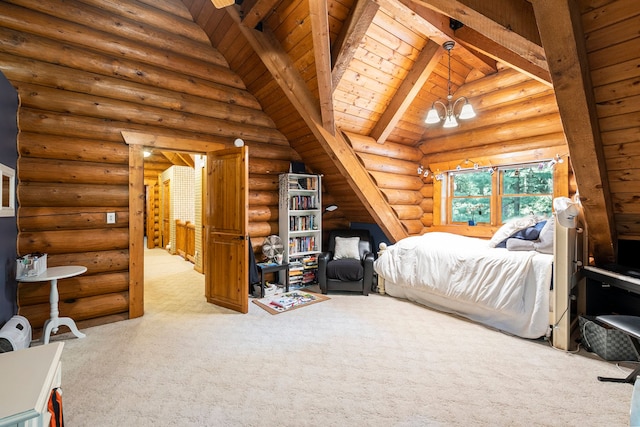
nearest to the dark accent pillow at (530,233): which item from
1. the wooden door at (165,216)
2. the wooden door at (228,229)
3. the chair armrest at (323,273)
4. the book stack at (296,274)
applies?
the chair armrest at (323,273)

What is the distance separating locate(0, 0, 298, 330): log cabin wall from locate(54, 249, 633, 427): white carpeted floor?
1.84ft

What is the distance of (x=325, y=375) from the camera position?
230 centimetres

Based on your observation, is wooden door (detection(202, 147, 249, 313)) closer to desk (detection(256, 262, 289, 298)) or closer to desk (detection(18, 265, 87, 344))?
desk (detection(256, 262, 289, 298))

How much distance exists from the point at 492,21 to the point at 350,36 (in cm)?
160

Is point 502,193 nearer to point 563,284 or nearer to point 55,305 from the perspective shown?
point 563,284

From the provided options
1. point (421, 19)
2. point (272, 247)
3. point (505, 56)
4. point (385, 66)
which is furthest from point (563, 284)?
point (272, 247)

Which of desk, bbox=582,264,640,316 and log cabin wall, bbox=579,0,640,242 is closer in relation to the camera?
log cabin wall, bbox=579,0,640,242

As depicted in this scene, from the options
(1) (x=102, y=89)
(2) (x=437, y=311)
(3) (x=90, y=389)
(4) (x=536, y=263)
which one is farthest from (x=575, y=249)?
(1) (x=102, y=89)

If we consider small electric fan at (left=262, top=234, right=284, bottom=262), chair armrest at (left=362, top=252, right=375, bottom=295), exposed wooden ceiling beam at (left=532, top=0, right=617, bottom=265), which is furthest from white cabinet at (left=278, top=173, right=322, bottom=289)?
exposed wooden ceiling beam at (left=532, top=0, right=617, bottom=265)

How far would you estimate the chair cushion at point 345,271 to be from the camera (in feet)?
14.4

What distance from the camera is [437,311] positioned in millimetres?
3756

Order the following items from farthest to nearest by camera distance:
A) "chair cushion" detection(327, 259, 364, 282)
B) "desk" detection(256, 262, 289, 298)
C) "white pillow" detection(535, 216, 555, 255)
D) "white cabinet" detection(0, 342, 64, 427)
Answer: "chair cushion" detection(327, 259, 364, 282) < "desk" detection(256, 262, 289, 298) < "white pillow" detection(535, 216, 555, 255) < "white cabinet" detection(0, 342, 64, 427)

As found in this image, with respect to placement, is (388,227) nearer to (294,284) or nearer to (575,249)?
(294,284)

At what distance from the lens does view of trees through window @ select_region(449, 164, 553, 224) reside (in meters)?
3.93
